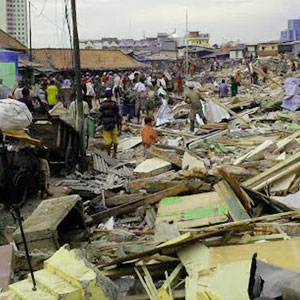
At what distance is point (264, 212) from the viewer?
24.2ft

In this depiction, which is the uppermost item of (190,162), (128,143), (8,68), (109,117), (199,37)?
(199,37)

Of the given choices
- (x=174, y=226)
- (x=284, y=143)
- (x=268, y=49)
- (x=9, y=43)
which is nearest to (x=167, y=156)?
(x=284, y=143)

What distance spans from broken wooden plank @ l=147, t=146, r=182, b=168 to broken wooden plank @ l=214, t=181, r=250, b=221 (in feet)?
9.56

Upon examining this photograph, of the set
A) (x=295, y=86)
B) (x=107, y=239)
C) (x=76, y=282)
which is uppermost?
(x=295, y=86)

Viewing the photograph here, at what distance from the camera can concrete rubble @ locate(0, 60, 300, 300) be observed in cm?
432

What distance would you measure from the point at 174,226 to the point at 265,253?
141cm

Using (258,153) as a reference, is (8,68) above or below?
above

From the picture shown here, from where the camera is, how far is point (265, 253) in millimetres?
5141

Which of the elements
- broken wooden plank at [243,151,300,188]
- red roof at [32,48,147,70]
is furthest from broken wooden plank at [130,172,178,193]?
red roof at [32,48,147,70]

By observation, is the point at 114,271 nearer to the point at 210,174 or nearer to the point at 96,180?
the point at 210,174

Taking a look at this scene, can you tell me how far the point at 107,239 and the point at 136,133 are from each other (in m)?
10.4

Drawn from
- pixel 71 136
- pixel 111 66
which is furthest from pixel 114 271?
pixel 111 66

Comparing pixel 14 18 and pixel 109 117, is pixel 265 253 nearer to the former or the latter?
pixel 109 117

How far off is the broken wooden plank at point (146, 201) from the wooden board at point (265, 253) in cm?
295
